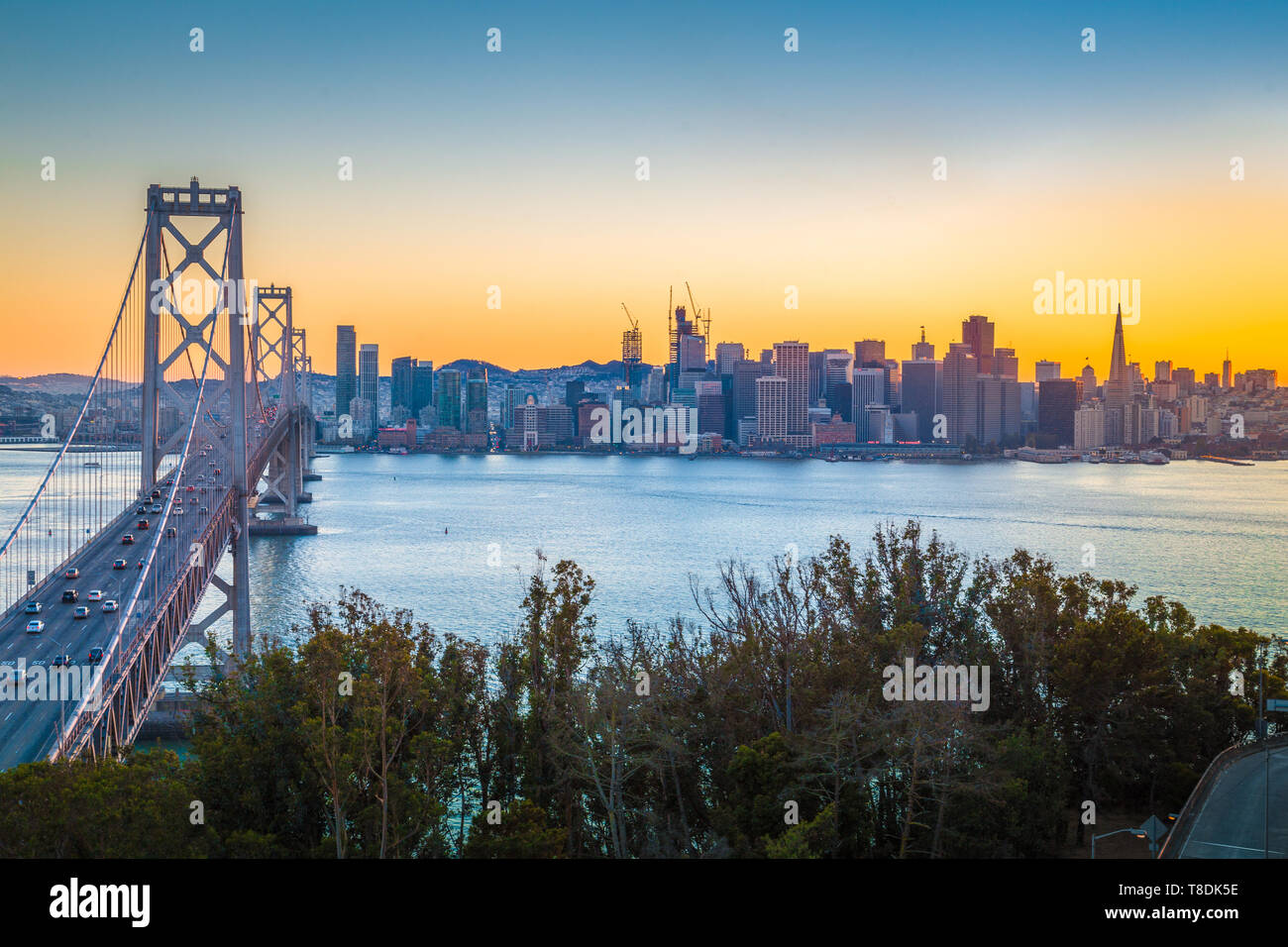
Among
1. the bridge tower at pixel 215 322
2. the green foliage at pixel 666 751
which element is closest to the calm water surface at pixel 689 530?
the bridge tower at pixel 215 322

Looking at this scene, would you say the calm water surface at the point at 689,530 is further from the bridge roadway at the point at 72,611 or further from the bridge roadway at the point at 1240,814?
the bridge roadway at the point at 1240,814

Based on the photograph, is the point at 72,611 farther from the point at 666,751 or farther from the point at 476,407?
the point at 476,407

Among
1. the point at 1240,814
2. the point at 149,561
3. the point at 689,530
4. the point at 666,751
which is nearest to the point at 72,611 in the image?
the point at 149,561

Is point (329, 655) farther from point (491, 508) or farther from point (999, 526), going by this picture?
point (491, 508)

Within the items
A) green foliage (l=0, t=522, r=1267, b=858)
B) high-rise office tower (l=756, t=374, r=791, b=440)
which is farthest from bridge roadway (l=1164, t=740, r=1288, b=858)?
high-rise office tower (l=756, t=374, r=791, b=440)
